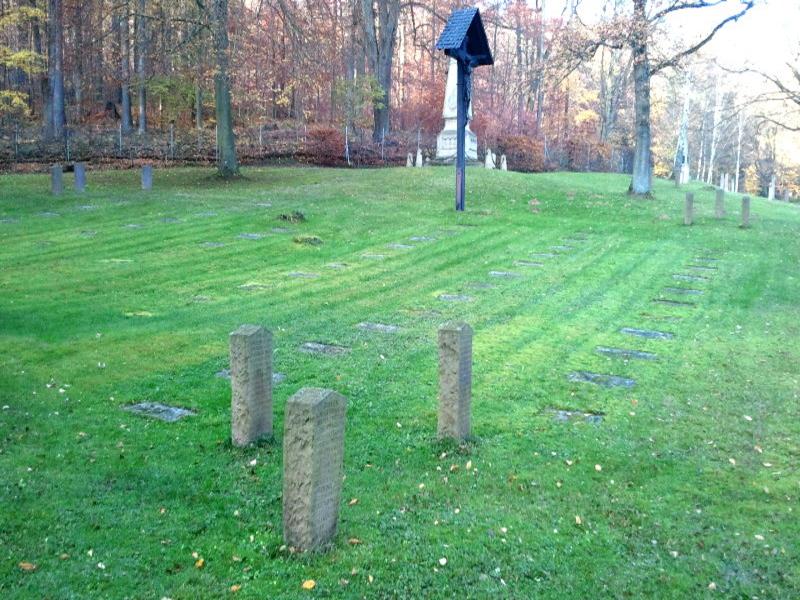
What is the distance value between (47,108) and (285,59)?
14.8m

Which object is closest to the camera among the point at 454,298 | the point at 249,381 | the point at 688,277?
the point at 249,381

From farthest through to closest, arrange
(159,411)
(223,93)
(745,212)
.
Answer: (223,93)
(745,212)
(159,411)

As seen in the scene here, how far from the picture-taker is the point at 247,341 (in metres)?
5.47

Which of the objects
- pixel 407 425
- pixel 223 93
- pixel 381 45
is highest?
pixel 381 45

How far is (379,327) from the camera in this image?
9.32 meters

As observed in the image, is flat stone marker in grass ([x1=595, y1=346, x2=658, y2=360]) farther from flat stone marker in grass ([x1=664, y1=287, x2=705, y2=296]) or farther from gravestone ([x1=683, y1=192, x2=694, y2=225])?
gravestone ([x1=683, y1=192, x2=694, y2=225])

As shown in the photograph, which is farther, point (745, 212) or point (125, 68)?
point (125, 68)

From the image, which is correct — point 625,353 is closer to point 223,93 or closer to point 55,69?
point 223,93

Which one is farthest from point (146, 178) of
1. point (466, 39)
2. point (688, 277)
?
point (688, 277)

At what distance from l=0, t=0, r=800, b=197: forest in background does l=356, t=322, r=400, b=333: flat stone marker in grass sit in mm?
15045

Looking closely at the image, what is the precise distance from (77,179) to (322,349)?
16.4m

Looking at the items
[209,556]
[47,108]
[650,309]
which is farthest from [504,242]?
[47,108]


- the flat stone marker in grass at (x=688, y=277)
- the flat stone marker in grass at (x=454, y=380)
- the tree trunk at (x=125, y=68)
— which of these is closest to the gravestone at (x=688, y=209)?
the flat stone marker in grass at (x=688, y=277)

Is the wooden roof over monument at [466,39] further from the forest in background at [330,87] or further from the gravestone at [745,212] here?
the gravestone at [745,212]
